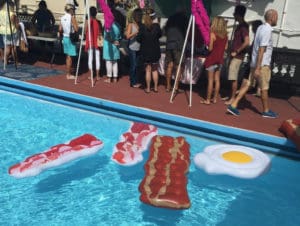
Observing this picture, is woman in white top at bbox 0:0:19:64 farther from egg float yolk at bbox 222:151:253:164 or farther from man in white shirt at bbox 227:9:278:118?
egg float yolk at bbox 222:151:253:164

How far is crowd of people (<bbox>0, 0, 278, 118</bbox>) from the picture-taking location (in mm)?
5918

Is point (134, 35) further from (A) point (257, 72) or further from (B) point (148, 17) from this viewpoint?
(A) point (257, 72)

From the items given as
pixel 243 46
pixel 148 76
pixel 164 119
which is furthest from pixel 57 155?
pixel 243 46

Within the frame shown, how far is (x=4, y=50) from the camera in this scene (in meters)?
9.23

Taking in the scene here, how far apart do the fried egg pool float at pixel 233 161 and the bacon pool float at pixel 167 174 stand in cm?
27

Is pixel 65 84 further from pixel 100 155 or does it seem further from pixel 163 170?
pixel 163 170

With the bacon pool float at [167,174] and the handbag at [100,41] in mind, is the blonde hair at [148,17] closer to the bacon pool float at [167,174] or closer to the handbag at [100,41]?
the handbag at [100,41]

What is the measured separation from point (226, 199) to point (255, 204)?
13.7 inches

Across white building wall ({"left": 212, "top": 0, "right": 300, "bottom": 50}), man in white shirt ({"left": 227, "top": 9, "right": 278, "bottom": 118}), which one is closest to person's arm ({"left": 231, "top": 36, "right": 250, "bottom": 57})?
man in white shirt ({"left": 227, "top": 9, "right": 278, "bottom": 118})

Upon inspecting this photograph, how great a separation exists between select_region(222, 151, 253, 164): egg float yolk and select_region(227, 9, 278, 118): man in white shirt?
1.25m

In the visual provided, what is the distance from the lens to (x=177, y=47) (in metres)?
7.00

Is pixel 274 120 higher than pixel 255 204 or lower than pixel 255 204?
higher

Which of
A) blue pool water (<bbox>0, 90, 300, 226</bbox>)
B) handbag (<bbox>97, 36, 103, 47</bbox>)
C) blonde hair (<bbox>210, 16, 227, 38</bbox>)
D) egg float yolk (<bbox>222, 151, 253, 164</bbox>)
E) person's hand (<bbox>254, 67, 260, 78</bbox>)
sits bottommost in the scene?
blue pool water (<bbox>0, 90, 300, 226</bbox>)

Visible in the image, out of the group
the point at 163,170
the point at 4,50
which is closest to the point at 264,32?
the point at 163,170
